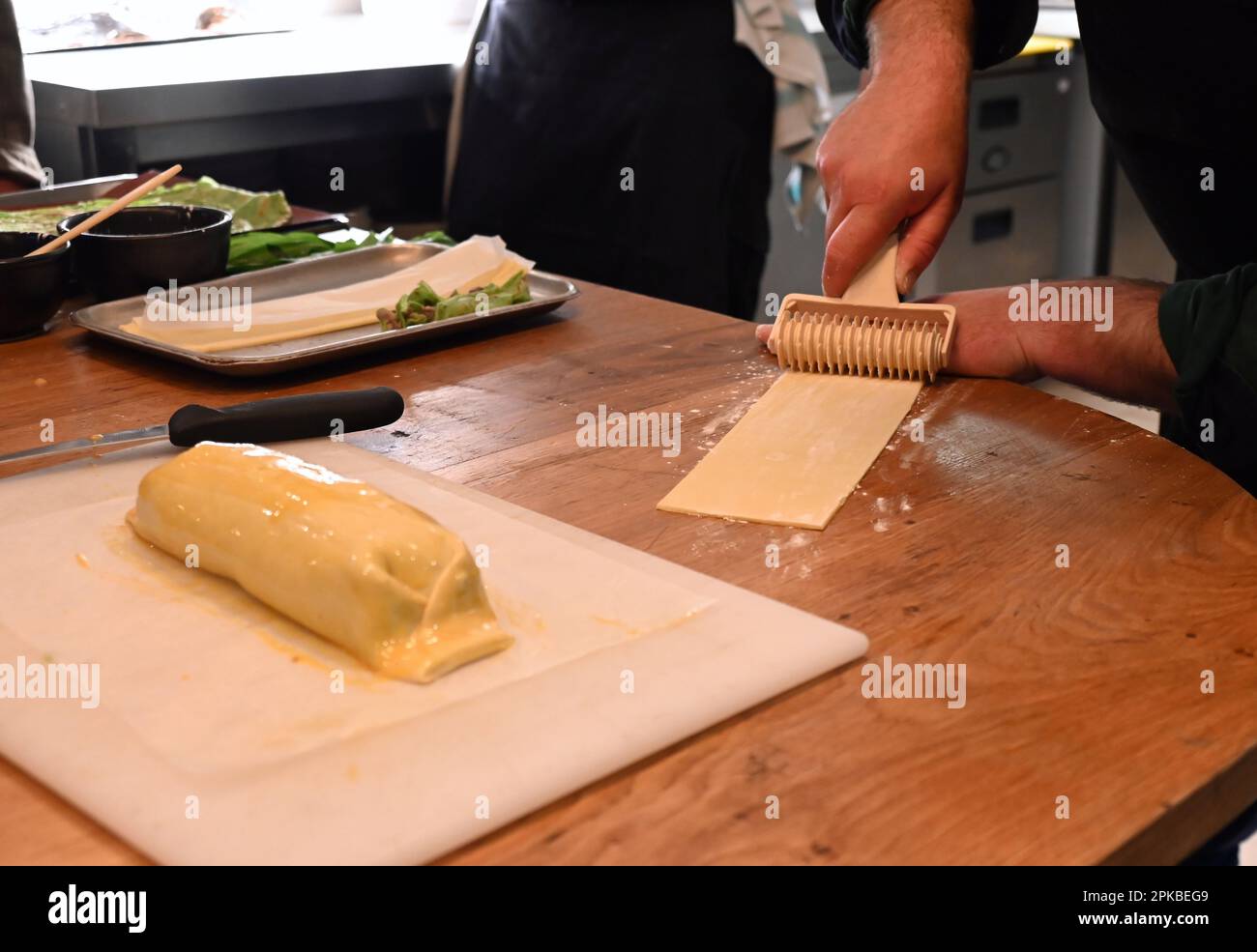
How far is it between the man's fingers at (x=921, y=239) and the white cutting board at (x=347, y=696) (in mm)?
509

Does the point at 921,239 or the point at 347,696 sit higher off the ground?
the point at 921,239

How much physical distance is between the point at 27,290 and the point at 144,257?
125mm

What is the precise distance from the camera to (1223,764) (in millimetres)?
598

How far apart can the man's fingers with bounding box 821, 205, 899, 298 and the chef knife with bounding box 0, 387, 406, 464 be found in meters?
0.43

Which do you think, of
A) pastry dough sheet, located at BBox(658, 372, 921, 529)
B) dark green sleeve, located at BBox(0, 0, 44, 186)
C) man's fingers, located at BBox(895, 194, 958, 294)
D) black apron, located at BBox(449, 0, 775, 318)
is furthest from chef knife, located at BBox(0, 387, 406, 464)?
black apron, located at BBox(449, 0, 775, 318)

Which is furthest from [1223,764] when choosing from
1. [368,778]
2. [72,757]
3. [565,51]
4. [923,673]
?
[565,51]

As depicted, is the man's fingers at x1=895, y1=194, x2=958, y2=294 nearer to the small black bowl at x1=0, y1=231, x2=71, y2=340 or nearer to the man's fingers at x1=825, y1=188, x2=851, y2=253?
the man's fingers at x1=825, y1=188, x2=851, y2=253

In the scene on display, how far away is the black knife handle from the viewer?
Result: 0.95 meters

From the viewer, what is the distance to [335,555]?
69 cm

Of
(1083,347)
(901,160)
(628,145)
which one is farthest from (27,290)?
(628,145)

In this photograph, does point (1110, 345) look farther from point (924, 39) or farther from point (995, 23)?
point (995, 23)

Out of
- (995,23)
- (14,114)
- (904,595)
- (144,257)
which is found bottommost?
(904,595)

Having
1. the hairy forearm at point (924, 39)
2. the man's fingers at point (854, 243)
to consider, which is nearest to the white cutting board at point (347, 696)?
the man's fingers at point (854, 243)
